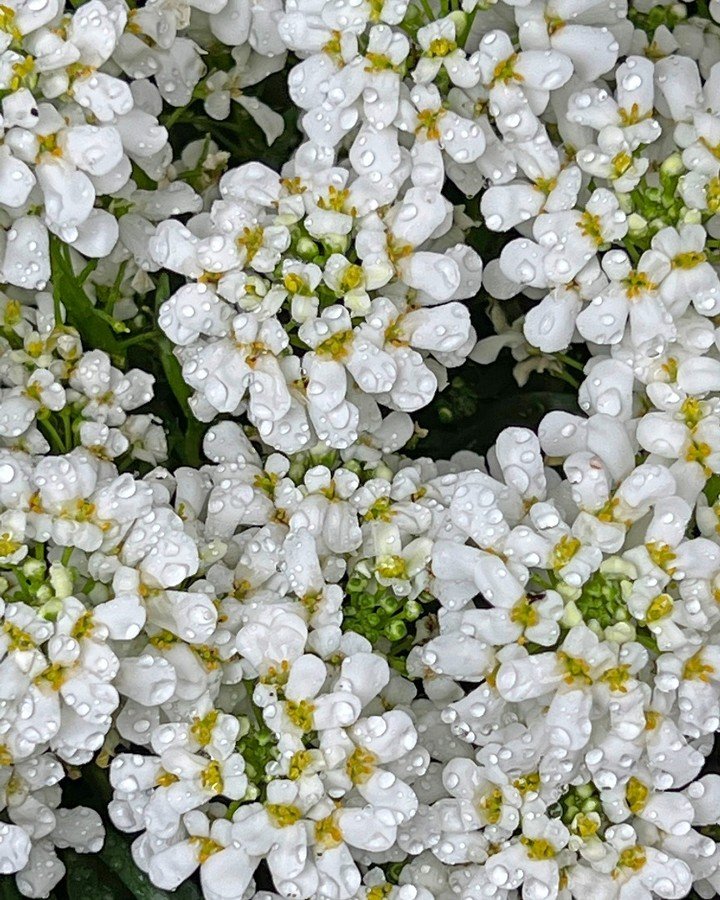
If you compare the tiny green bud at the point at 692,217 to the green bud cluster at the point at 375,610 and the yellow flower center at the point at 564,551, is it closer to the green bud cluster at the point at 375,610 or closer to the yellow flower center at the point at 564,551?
the yellow flower center at the point at 564,551

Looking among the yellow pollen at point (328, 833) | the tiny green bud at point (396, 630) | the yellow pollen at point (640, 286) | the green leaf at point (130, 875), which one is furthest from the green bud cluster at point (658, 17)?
the green leaf at point (130, 875)

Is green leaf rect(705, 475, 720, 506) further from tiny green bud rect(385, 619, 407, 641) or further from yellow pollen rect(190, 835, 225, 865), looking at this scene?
yellow pollen rect(190, 835, 225, 865)

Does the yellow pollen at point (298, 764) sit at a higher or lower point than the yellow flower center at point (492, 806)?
higher

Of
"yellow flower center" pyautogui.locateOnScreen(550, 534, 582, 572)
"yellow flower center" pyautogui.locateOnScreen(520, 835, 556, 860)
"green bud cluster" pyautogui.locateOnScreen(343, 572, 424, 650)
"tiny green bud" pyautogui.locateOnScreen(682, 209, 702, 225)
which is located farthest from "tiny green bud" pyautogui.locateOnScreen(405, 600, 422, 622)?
"tiny green bud" pyautogui.locateOnScreen(682, 209, 702, 225)

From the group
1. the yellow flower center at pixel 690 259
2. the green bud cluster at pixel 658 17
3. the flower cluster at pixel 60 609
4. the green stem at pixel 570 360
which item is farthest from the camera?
the green bud cluster at pixel 658 17

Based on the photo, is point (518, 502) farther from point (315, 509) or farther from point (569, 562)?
point (315, 509)

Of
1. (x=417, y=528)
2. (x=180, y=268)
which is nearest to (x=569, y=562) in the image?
(x=417, y=528)

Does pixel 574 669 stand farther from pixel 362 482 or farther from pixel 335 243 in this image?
pixel 335 243

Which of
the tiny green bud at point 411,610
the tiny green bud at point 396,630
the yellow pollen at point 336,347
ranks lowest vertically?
the tiny green bud at point 396,630
